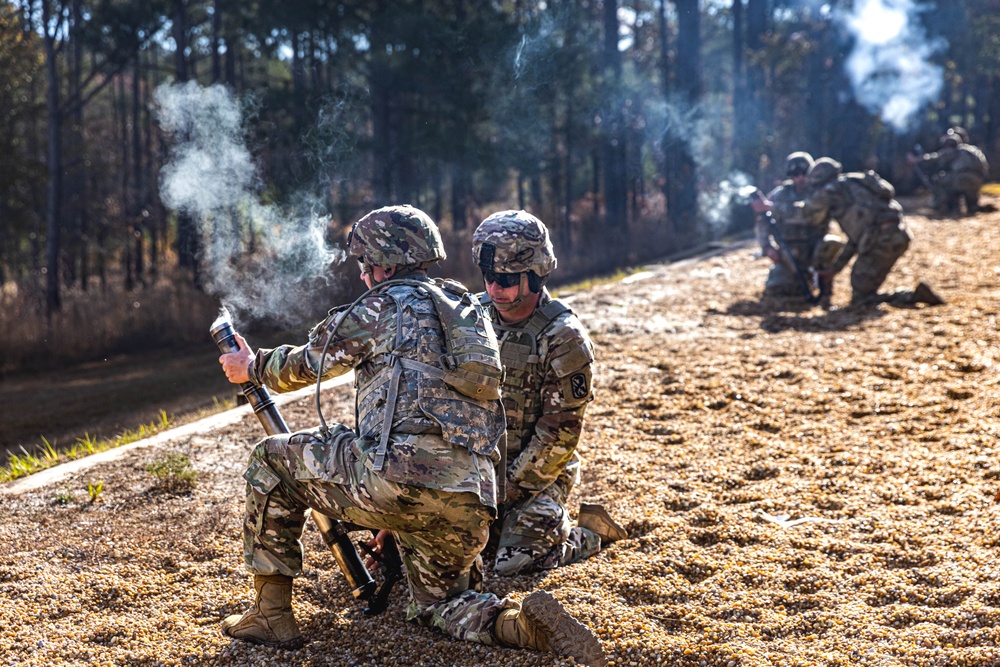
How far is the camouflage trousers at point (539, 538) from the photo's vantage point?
13.7 ft

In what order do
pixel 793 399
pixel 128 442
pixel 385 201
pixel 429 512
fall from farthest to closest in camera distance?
pixel 385 201
pixel 793 399
pixel 128 442
pixel 429 512

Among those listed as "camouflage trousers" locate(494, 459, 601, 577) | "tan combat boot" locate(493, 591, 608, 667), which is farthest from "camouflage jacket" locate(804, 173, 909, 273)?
"tan combat boot" locate(493, 591, 608, 667)

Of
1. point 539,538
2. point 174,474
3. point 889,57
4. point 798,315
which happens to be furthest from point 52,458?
point 889,57

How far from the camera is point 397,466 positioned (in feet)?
10.5

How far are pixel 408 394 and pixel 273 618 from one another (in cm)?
109

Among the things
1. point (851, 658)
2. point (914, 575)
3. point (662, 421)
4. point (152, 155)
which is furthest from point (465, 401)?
point (152, 155)

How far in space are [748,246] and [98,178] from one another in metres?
15.5

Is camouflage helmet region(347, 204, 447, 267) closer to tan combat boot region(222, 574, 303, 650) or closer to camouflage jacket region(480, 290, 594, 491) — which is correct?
camouflage jacket region(480, 290, 594, 491)

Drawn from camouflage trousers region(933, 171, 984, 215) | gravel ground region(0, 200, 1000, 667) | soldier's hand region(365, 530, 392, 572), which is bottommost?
gravel ground region(0, 200, 1000, 667)

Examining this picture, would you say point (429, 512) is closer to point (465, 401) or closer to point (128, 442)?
point (465, 401)

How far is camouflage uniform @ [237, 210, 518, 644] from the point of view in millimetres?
3250

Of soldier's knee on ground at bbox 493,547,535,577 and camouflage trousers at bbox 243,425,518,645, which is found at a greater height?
camouflage trousers at bbox 243,425,518,645

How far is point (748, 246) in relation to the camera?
17078 mm

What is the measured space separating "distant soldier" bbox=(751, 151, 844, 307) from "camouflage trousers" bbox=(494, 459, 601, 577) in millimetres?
7772
